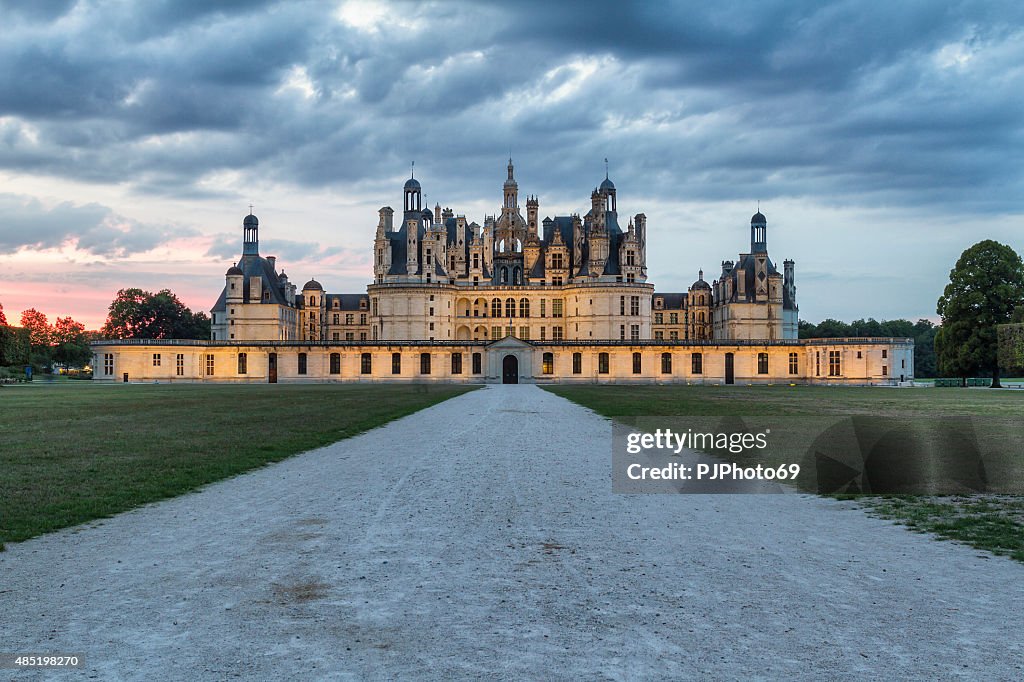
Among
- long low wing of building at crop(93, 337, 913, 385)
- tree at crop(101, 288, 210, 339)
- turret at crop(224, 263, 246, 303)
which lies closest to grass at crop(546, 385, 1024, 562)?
long low wing of building at crop(93, 337, 913, 385)

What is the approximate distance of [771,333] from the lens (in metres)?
100

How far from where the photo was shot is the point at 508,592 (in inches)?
305

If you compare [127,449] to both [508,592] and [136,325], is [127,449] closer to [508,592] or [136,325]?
[508,592]

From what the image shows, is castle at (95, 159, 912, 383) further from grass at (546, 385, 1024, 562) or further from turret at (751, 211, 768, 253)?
grass at (546, 385, 1024, 562)

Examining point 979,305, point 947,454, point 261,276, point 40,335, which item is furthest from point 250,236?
point 947,454

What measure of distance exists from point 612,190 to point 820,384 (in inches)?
1414

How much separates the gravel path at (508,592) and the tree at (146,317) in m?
119

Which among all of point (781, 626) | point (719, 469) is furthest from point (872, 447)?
point (781, 626)

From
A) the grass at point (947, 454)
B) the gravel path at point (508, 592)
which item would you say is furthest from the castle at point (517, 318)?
the gravel path at point (508, 592)

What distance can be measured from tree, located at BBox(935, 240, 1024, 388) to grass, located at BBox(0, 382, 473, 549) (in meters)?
60.1

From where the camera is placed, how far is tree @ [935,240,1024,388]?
74.1 m

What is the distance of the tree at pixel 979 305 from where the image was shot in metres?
74.1

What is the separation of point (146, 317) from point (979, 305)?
351 ft

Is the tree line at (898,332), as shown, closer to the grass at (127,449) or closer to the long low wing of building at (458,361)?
the long low wing of building at (458,361)
